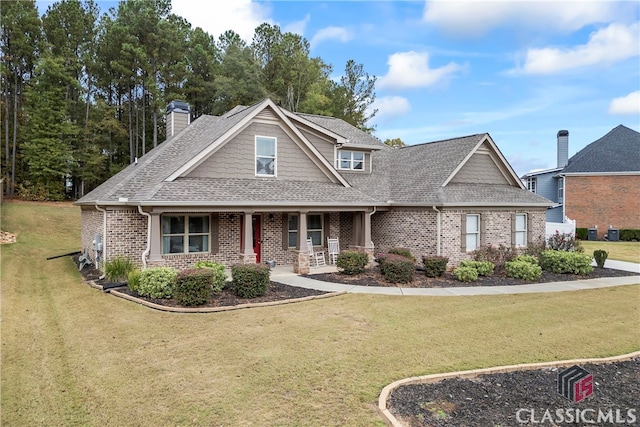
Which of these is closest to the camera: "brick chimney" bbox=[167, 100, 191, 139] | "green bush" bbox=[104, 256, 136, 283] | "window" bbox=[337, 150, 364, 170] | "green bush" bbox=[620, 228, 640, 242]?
"green bush" bbox=[104, 256, 136, 283]

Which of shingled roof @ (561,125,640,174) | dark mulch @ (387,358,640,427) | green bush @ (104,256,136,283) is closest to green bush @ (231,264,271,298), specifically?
green bush @ (104,256,136,283)

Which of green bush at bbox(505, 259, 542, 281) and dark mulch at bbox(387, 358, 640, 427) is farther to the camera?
green bush at bbox(505, 259, 542, 281)

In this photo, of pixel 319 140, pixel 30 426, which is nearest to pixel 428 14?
pixel 319 140

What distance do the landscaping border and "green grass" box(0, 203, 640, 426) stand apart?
141 millimetres

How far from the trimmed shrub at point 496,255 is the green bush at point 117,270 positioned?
40.3 feet

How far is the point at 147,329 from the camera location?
773cm

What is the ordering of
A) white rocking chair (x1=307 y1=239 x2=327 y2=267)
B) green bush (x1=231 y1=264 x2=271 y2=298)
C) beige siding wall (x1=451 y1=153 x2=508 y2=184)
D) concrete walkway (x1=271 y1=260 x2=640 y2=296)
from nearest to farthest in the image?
green bush (x1=231 y1=264 x2=271 y2=298) < concrete walkway (x1=271 y1=260 x2=640 y2=296) < white rocking chair (x1=307 y1=239 x2=327 y2=267) < beige siding wall (x1=451 y1=153 x2=508 y2=184)

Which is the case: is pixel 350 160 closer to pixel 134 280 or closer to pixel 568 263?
pixel 568 263

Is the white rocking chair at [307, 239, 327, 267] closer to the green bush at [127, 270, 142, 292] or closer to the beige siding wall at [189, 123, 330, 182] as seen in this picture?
the beige siding wall at [189, 123, 330, 182]

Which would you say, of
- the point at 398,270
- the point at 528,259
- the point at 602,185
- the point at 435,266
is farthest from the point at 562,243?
the point at 602,185

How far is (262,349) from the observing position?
21.9 feet

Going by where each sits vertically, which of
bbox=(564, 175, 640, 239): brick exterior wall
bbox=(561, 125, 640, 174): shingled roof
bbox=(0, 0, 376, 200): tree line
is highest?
bbox=(0, 0, 376, 200): tree line

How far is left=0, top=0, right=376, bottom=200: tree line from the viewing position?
109ft

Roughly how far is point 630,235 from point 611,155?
256 inches
